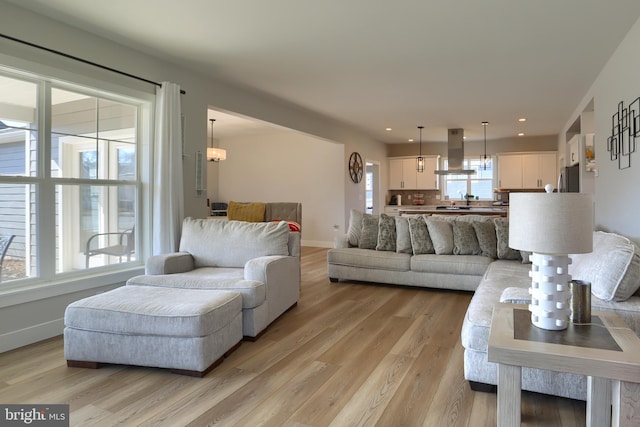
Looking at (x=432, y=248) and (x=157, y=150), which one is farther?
(x=432, y=248)

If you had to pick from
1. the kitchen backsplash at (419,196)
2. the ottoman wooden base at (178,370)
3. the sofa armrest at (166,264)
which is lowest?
the ottoman wooden base at (178,370)

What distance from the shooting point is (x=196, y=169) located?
4.50 metres

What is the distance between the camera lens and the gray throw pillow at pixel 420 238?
16.4 ft

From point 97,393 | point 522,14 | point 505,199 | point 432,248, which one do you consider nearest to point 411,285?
point 432,248

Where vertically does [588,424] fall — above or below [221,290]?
below

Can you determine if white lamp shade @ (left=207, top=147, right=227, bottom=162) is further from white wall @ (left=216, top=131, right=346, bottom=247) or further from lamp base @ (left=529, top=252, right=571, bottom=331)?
lamp base @ (left=529, top=252, right=571, bottom=331)

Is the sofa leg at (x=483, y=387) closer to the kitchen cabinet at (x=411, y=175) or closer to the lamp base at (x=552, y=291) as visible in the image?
the lamp base at (x=552, y=291)

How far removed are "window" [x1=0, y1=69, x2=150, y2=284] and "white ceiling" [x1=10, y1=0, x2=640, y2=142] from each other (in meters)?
0.63

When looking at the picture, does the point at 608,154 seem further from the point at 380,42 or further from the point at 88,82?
the point at 88,82

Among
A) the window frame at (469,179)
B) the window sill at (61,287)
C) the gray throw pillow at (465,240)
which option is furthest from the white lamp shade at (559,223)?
the window frame at (469,179)

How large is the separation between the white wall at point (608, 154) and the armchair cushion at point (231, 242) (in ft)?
9.19

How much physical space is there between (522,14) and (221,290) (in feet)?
10.1

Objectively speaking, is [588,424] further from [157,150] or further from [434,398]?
[157,150]

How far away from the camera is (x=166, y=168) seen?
3.95 metres
